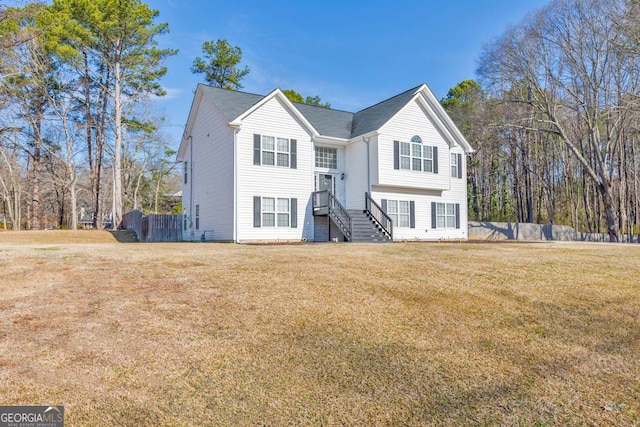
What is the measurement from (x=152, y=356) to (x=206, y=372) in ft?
2.19

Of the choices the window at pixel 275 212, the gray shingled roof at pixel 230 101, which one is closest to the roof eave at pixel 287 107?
the gray shingled roof at pixel 230 101

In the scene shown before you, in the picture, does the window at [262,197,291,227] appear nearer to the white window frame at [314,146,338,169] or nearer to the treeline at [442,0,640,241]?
the white window frame at [314,146,338,169]

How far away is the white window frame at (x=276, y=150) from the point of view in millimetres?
17255

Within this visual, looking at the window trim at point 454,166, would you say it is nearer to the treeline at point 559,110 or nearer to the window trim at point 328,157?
the treeline at point 559,110

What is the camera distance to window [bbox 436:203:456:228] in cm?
2155

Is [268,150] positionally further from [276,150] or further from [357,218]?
[357,218]

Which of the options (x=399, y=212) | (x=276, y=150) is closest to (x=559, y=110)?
(x=399, y=212)

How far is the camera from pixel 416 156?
20.3m

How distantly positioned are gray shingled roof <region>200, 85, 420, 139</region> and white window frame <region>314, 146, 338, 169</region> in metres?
0.80

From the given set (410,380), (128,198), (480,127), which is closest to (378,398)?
(410,380)

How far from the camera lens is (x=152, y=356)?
13.3 ft

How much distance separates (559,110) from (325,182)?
20092 millimetres

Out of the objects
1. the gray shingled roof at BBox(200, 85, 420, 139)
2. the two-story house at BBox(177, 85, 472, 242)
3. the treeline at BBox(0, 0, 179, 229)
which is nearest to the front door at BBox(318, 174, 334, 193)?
the two-story house at BBox(177, 85, 472, 242)

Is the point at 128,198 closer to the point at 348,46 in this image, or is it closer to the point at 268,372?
the point at 348,46
